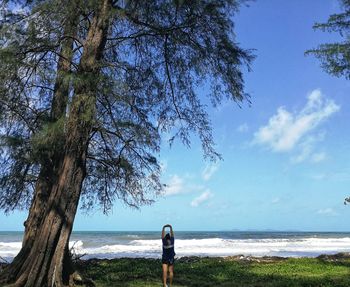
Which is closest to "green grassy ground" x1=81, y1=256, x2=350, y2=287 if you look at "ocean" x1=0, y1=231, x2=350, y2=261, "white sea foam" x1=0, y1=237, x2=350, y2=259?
"ocean" x1=0, y1=231, x2=350, y2=261

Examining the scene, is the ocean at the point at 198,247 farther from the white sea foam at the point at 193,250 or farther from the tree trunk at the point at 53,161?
the tree trunk at the point at 53,161

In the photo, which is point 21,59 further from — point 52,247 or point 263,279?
point 263,279

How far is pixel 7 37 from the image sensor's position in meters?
8.64

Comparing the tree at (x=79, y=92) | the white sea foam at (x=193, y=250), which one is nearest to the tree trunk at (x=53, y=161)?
the tree at (x=79, y=92)

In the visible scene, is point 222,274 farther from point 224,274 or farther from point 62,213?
point 62,213

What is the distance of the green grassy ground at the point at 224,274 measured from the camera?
10164 mm

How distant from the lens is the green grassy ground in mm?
10164

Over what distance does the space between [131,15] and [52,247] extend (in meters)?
4.93

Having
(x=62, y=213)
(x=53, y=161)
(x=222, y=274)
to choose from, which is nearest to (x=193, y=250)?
(x=222, y=274)

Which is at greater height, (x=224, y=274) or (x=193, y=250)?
(x=193, y=250)

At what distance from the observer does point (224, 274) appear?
1217 centimetres

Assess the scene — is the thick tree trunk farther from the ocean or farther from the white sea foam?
the white sea foam

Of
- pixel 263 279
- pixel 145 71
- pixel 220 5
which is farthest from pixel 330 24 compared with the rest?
pixel 263 279

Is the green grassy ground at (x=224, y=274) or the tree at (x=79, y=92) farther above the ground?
the tree at (x=79, y=92)
